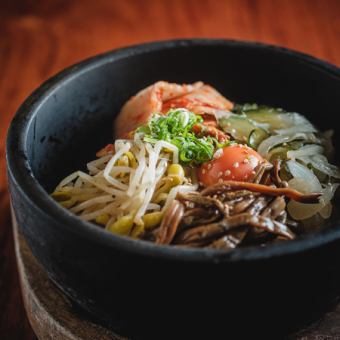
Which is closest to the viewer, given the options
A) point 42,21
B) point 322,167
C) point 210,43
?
point 322,167

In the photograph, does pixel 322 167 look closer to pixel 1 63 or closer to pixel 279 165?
Result: pixel 279 165

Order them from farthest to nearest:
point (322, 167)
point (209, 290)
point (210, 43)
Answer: point (210, 43), point (322, 167), point (209, 290)

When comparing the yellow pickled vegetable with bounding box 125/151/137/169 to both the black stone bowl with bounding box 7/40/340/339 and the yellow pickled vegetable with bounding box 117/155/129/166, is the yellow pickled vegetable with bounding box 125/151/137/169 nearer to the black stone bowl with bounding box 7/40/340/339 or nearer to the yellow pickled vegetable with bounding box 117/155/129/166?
the yellow pickled vegetable with bounding box 117/155/129/166

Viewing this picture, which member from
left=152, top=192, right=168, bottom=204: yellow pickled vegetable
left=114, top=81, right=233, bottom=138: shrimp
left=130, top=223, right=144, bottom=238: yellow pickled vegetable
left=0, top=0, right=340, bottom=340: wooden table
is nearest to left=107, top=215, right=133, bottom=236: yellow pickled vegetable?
left=130, top=223, right=144, bottom=238: yellow pickled vegetable

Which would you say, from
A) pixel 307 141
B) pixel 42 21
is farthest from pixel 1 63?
pixel 307 141

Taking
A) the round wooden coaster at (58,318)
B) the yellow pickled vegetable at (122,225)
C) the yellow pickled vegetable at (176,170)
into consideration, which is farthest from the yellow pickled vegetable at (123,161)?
the round wooden coaster at (58,318)

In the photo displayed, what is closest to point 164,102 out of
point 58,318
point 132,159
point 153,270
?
point 132,159

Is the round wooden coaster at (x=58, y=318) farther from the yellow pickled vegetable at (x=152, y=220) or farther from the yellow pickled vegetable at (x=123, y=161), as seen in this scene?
the yellow pickled vegetable at (x=123, y=161)

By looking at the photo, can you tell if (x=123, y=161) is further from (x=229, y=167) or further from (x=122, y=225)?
(x=229, y=167)
